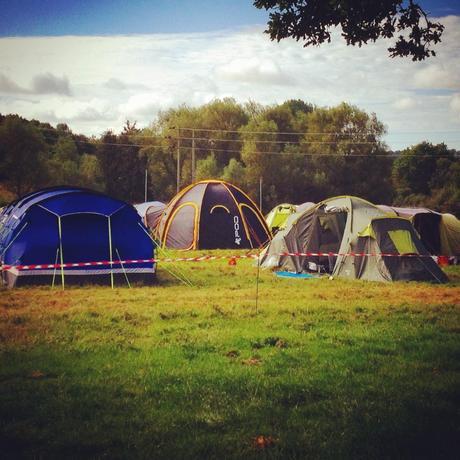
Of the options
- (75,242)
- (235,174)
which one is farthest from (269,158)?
(75,242)

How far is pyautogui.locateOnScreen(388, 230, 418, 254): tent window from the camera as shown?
46.8ft

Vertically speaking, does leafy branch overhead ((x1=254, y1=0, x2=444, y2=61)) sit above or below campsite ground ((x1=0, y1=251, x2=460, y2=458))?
above

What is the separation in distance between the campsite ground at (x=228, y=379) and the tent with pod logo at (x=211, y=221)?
40.4 feet

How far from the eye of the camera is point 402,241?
14.3 meters

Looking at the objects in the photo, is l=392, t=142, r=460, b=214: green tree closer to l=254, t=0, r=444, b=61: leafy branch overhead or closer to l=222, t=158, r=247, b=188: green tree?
l=222, t=158, r=247, b=188: green tree

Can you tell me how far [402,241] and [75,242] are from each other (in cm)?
855

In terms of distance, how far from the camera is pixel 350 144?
4916cm

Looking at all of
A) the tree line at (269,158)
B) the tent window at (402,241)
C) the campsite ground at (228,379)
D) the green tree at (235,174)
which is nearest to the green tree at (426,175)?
the tree line at (269,158)

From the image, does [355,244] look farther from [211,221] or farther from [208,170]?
[208,170]

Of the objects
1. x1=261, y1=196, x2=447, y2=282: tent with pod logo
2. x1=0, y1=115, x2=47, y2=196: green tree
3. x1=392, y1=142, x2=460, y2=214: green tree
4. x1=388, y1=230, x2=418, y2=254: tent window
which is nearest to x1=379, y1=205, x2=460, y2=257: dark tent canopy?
x1=261, y1=196, x2=447, y2=282: tent with pod logo

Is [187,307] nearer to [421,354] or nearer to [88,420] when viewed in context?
[421,354]

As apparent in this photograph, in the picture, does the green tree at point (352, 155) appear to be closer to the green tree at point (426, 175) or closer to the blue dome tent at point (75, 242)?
the green tree at point (426, 175)

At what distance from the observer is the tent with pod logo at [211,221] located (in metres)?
22.9

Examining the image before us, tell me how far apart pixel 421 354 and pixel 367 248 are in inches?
310
